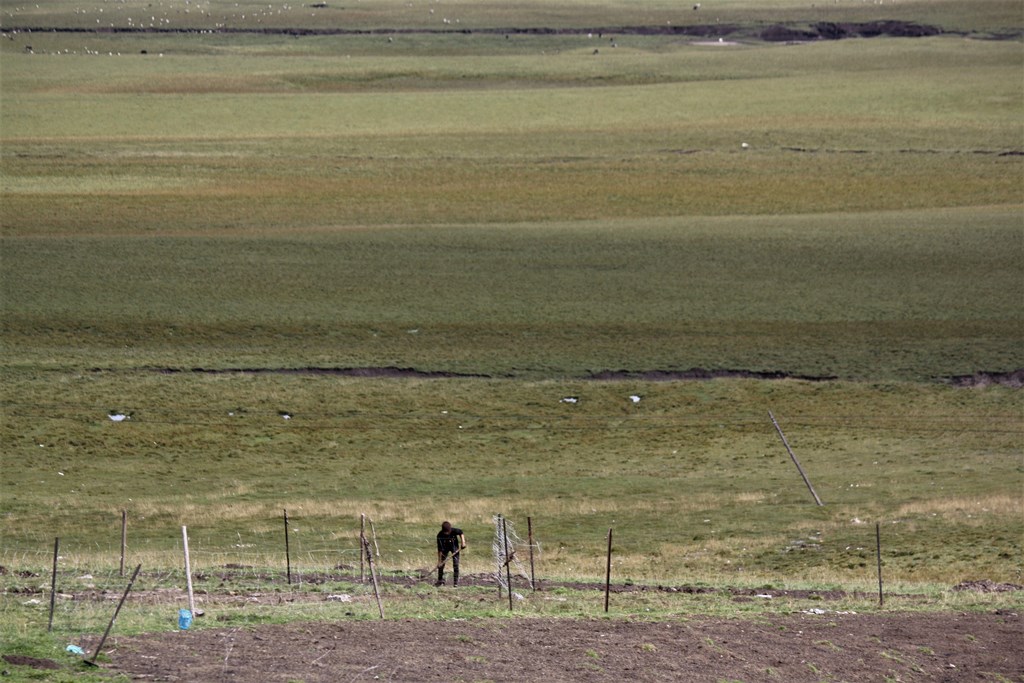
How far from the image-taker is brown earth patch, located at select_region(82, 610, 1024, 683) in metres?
12.9

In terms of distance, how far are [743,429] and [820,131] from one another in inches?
1562

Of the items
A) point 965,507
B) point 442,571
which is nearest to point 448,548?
point 442,571

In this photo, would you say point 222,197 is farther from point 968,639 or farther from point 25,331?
point 968,639

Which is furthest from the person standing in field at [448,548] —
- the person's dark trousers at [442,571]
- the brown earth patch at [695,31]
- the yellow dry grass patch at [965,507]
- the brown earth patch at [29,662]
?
the brown earth patch at [695,31]

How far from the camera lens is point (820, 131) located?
6575 centimetres

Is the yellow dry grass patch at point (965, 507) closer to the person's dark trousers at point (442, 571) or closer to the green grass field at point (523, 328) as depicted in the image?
the green grass field at point (523, 328)

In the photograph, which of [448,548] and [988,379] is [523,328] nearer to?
[988,379]

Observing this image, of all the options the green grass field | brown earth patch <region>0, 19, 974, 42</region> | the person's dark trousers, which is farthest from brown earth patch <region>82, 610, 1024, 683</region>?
brown earth patch <region>0, 19, 974, 42</region>

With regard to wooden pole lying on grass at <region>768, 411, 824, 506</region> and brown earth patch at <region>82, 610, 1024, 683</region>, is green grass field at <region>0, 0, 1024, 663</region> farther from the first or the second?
brown earth patch at <region>82, 610, 1024, 683</region>

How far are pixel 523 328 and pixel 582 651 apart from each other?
2296 cm

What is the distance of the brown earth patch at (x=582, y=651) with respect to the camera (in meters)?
12.9

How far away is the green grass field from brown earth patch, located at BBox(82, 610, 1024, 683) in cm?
181

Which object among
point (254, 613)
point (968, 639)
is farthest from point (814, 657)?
point (254, 613)

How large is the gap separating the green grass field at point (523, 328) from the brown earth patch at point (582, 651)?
71.1 inches
